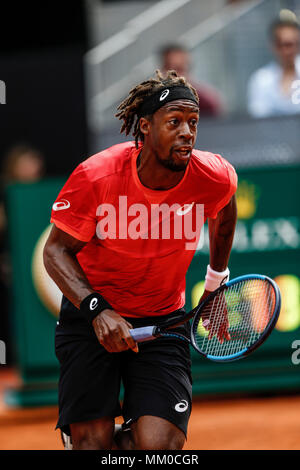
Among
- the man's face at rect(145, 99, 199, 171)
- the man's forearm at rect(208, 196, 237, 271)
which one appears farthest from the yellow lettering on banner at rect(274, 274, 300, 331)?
the man's face at rect(145, 99, 199, 171)

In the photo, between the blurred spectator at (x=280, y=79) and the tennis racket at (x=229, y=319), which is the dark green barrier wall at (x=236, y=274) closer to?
the blurred spectator at (x=280, y=79)

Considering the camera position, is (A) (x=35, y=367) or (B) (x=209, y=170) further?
(A) (x=35, y=367)

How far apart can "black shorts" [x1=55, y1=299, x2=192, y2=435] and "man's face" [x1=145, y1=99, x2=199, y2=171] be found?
70 cm

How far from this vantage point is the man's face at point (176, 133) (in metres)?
3.03

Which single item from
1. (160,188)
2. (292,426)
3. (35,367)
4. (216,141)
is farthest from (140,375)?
(216,141)

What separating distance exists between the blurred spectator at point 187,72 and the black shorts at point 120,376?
3.22 m

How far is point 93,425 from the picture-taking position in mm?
3262

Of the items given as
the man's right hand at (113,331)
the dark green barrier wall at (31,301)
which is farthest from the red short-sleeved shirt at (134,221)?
the dark green barrier wall at (31,301)

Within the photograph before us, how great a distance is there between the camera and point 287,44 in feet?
20.1

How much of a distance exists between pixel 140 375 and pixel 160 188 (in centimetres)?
76

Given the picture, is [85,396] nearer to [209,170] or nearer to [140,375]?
[140,375]

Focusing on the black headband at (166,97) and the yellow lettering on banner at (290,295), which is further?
the yellow lettering on banner at (290,295)

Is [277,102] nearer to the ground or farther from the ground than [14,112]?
nearer to the ground

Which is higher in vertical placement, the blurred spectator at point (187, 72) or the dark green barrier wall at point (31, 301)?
the blurred spectator at point (187, 72)
